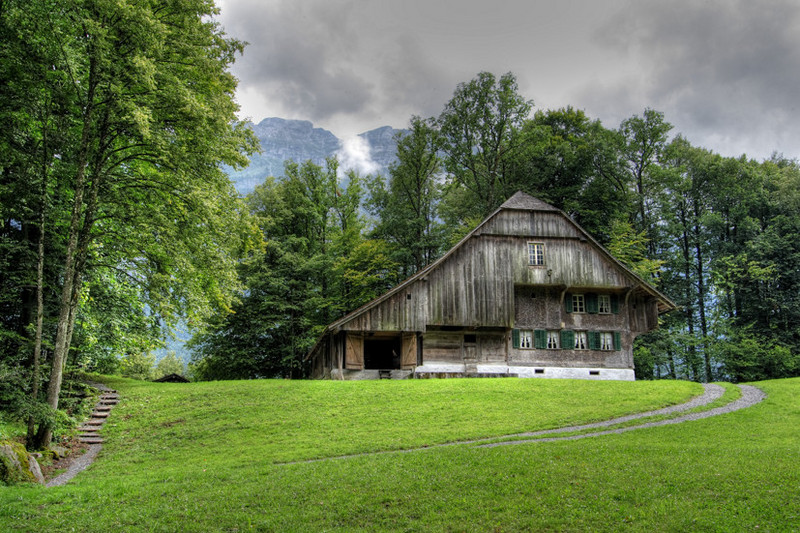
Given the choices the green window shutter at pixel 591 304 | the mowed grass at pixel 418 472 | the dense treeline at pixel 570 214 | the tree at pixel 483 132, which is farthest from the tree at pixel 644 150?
the mowed grass at pixel 418 472

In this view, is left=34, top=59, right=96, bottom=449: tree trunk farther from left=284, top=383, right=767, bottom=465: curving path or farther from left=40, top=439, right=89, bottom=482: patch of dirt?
left=284, top=383, right=767, bottom=465: curving path

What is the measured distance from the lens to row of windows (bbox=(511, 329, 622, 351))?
3253 centimetres

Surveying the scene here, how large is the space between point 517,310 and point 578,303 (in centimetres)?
392

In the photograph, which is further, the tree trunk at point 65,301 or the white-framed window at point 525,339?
the white-framed window at point 525,339

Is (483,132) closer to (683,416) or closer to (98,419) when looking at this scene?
(683,416)

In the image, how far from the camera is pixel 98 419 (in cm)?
1991

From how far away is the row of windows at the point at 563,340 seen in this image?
32.5 metres

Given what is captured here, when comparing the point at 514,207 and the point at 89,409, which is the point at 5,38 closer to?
the point at 89,409

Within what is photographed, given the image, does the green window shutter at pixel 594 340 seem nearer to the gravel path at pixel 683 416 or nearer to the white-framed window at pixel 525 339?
the white-framed window at pixel 525 339

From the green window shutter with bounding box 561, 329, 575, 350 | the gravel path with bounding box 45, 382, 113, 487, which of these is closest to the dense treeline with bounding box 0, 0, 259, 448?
the gravel path with bounding box 45, 382, 113, 487

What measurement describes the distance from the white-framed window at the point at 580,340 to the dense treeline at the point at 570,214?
26.3 ft

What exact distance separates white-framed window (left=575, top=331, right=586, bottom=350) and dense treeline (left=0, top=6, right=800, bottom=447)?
8.17 metres

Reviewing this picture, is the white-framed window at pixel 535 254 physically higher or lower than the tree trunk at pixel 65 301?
higher

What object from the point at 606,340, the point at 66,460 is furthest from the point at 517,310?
the point at 66,460
